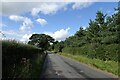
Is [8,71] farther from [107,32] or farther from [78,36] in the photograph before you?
[78,36]

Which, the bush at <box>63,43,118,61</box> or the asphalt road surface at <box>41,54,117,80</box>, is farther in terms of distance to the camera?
the bush at <box>63,43,118,61</box>

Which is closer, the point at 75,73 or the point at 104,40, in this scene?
the point at 75,73

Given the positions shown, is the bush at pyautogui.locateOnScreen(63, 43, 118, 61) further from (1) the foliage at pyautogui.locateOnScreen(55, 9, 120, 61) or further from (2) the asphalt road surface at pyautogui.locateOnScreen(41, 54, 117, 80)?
(2) the asphalt road surface at pyautogui.locateOnScreen(41, 54, 117, 80)

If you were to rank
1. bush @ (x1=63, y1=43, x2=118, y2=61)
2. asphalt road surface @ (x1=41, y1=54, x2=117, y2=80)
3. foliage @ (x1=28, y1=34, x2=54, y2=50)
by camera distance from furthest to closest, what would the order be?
foliage @ (x1=28, y1=34, x2=54, y2=50) → bush @ (x1=63, y1=43, x2=118, y2=61) → asphalt road surface @ (x1=41, y1=54, x2=117, y2=80)

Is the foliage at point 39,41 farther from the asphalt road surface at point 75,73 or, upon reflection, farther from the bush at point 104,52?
the asphalt road surface at point 75,73

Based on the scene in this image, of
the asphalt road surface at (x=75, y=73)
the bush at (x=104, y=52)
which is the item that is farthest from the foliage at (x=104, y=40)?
the asphalt road surface at (x=75, y=73)

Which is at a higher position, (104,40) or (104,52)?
(104,40)

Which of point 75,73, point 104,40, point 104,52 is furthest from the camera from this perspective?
point 104,40

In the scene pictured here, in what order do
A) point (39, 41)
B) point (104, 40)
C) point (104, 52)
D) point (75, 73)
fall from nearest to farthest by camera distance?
1. point (75, 73)
2. point (104, 52)
3. point (104, 40)
4. point (39, 41)

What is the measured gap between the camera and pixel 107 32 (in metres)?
53.4

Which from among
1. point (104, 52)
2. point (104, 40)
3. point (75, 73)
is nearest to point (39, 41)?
point (104, 40)

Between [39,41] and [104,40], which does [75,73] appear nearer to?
[104,40]

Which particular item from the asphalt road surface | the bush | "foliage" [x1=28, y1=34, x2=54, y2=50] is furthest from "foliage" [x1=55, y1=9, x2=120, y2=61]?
"foliage" [x1=28, y1=34, x2=54, y2=50]

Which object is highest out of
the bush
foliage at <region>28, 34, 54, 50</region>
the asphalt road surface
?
foliage at <region>28, 34, 54, 50</region>
